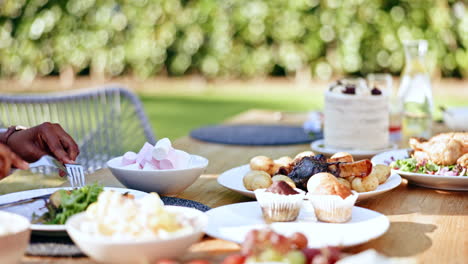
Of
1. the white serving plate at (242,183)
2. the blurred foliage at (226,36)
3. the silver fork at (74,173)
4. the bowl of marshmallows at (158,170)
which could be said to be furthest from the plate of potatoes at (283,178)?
the blurred foliage at (226,36)

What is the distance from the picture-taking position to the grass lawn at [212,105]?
266 inches

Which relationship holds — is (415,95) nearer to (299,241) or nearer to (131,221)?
(299,241)

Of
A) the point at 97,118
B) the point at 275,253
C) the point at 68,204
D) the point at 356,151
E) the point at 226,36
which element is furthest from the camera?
the point at 226,36

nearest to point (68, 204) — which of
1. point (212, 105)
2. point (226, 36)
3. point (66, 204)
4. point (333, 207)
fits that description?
point (66, 204)

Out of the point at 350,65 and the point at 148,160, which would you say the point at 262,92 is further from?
the point at 148,160

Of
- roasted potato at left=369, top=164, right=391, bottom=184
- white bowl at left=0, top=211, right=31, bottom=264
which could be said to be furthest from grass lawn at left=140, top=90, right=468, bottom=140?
white bowl at left=0, top=211, right=31, bottom=264

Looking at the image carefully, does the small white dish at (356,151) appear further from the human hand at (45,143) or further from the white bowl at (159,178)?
the human hand at (45,143)

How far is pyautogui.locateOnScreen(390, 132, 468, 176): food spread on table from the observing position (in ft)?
5.56

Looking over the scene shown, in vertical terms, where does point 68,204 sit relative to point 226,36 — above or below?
below

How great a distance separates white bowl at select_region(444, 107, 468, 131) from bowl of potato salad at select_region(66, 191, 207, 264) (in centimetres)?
199

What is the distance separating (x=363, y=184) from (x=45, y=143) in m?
0.85

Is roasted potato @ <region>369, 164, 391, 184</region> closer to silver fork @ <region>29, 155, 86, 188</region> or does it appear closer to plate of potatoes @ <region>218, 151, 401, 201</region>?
plate of potatoes @ <region>218, 151, 401, 201</region>

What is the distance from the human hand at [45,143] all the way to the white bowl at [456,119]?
5.70ft

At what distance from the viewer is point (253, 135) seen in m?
2.73
